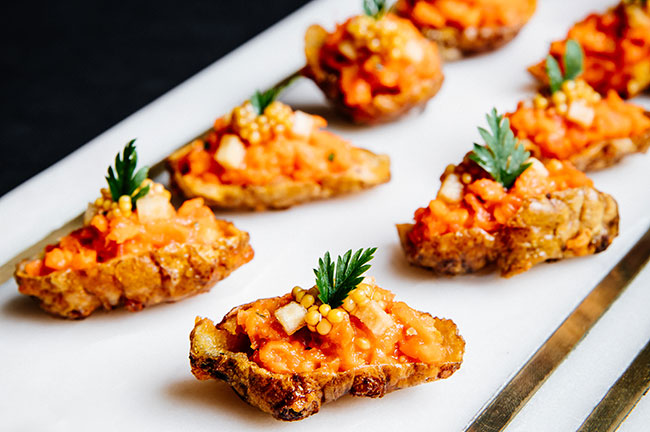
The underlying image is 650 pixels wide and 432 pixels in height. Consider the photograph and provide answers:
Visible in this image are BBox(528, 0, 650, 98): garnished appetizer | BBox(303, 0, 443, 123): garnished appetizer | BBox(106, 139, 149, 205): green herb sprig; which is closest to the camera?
BBox(106, 139, 149, 205): green herb sprig

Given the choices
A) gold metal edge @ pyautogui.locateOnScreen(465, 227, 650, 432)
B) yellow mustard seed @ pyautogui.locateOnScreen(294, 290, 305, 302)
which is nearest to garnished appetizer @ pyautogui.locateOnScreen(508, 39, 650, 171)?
gold metal edge @ pyautogui.locateOnScreen(465, 227, 650, 432)

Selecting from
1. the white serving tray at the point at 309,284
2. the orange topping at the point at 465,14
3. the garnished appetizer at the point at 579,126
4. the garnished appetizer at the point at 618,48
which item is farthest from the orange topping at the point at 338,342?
the orange topping at the point at 465,14

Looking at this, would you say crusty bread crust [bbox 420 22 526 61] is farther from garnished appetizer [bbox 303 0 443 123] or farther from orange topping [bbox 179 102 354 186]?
orange topping [bbox 179 102 354 186]

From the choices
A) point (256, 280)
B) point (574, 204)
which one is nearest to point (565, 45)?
point (574, 204)

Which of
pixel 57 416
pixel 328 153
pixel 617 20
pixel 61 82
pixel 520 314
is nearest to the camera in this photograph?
pixel 57 416

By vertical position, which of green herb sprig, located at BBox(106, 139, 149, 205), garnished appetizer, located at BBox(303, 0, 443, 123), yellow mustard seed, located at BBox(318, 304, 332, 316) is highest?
Result: garnished appetizer, located at BBox(303, 0, 443, 123)

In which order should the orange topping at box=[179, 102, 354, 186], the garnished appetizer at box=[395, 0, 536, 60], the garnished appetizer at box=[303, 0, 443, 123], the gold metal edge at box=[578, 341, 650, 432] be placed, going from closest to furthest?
the gold metal edge at box=[578, 341, 650, 432] < the orange topping at box=[179, 102, 354, 186] < the garnished appetizer at box=[303, 0, 443, 123] < the garnished appetizer at box=[395, 0, 536, 60]

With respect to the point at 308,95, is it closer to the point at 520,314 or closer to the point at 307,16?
the point at 307,16
